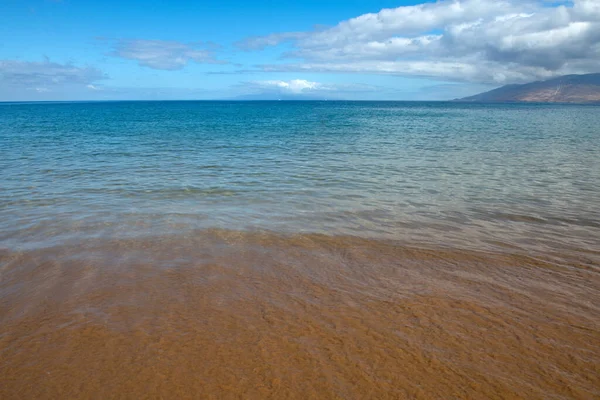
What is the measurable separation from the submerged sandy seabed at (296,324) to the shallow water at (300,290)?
28mm

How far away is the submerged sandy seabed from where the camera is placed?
4.45 meters

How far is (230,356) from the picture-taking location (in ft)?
16.1

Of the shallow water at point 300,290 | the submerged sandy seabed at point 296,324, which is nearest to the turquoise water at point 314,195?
the shallow water at point 300,290

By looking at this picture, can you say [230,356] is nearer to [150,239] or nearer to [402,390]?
[402,390]

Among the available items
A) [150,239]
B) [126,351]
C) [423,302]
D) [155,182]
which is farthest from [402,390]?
[155,182]

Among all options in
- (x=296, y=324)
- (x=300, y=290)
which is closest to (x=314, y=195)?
(x=300, y=290)

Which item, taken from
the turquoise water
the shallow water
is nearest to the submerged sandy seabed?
the shallow water

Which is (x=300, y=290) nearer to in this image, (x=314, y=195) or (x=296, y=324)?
(x=296, y=324)

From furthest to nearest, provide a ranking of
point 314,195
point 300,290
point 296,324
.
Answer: point 314,195 < point 300,290 < point 296,324

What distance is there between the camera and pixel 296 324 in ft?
18.4

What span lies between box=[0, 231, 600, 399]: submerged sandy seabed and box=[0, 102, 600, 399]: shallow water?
0.09 ft

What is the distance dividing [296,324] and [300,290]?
1.07 meters

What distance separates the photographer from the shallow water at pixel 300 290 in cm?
456

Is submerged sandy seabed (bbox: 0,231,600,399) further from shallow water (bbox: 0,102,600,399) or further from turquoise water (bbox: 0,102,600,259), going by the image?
turquoise water (bbox: 0,102,600,259)
